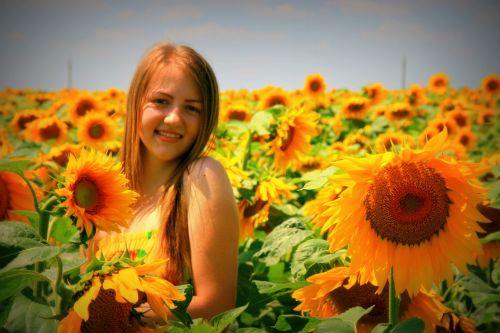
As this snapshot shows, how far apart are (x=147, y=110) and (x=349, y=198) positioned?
1099 mm

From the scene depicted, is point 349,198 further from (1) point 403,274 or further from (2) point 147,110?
(2) point 147,110

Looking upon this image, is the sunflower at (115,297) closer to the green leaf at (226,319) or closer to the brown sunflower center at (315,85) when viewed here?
the green leaf at (226,319)

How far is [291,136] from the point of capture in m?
2.96

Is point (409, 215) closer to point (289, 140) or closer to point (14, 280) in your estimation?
point (14, 280)

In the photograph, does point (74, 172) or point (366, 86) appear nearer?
point (74, 172)

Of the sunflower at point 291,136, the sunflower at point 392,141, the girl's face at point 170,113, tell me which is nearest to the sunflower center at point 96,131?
the sunflower at point 291,136

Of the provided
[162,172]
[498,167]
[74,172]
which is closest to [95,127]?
[162,172]

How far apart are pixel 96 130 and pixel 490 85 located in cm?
691

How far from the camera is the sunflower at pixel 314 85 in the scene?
7.30 metres

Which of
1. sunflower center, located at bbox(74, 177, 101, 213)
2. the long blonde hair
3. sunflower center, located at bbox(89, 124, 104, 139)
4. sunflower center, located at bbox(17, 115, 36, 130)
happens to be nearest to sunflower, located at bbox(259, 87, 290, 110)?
sunflower center, located at bbox(89, 124, 104, 139)

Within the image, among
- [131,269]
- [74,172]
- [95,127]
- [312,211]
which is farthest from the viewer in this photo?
[95,127]

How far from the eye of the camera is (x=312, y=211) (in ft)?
4.93

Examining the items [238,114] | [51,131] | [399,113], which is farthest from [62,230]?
[399,113]

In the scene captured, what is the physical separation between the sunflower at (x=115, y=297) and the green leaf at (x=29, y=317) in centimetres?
6
